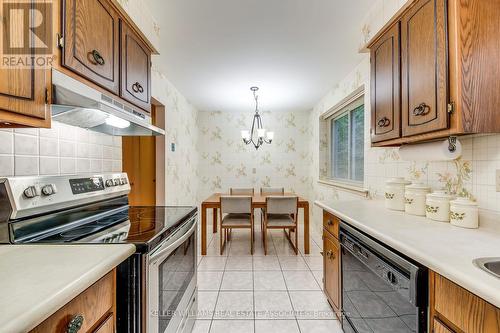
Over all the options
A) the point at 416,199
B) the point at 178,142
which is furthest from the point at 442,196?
the point at 178,142

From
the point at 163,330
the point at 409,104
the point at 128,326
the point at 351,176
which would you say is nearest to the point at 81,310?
the point at 128,326

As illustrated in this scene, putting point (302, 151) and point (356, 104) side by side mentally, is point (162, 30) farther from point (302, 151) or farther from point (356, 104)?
point (302, 151)

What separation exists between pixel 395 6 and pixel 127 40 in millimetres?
1661

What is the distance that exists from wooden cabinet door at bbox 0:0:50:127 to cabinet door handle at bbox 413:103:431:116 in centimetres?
166

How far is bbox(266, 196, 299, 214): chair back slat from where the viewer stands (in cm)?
319

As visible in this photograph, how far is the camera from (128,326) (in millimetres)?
923

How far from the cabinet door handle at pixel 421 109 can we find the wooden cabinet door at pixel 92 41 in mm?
1618

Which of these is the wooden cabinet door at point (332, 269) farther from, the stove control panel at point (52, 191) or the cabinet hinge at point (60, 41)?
the cabinet hinge at point (60, 41)

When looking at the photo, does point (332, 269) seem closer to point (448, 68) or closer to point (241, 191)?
point (448, 68)

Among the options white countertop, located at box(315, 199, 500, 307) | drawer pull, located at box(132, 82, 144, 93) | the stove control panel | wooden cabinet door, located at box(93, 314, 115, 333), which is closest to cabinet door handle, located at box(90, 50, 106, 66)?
drawer pull, located at box(132, 82, 144, 93)

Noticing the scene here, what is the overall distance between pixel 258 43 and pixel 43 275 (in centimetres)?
225

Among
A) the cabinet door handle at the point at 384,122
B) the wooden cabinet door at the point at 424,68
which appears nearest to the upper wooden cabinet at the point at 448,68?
the wooden cabinet door at the point at 424,68

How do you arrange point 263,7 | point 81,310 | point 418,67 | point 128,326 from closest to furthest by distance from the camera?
point 81,310 < point 128,326 < point 418,67 < point 263,7

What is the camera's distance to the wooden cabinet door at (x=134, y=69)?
4.70 ft
